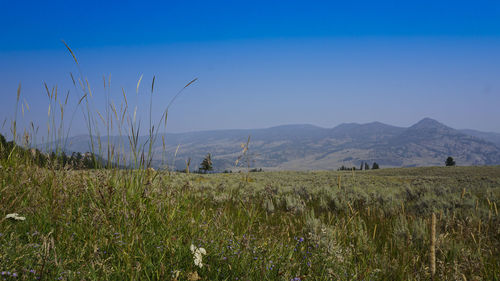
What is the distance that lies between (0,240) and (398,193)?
927cm

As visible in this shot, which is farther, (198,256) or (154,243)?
(154,243)

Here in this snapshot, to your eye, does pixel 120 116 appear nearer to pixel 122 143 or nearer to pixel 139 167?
pixel 122 143

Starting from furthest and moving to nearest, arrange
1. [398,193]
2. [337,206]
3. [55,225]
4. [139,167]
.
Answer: [398,193] → [337,206] → [139,167] → [55,225]

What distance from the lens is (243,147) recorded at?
3008 mm

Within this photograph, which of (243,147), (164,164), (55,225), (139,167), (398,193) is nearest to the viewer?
(55,225)

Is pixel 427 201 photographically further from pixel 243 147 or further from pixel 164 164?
pixel 164 164

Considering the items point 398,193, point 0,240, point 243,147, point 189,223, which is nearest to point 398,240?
point 243,147

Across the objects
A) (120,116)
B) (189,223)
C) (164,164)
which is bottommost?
(189,223)

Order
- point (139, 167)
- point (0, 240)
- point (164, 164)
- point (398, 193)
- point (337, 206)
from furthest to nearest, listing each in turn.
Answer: point (398, 193) < point (337, 206) < point (164, 164) < point (139, 167) < point (0, 240)

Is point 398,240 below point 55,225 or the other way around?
below

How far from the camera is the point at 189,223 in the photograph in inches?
99.3

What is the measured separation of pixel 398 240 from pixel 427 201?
11.6 feet

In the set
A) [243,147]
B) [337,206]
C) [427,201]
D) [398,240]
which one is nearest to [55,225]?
[243,147]

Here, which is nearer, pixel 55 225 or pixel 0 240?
pixel 0 240
